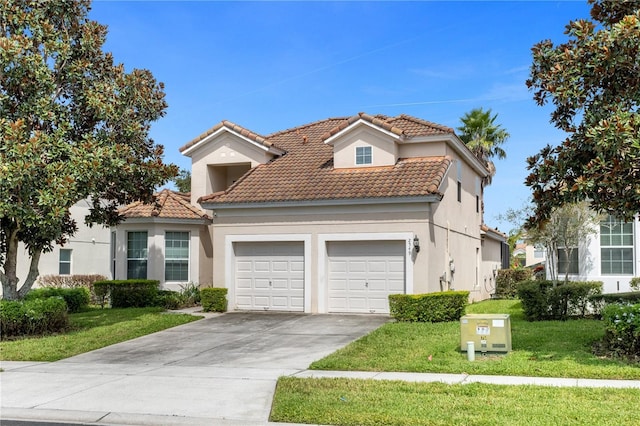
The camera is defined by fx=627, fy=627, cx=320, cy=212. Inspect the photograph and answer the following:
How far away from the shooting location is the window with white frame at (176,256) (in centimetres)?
Result: 2375

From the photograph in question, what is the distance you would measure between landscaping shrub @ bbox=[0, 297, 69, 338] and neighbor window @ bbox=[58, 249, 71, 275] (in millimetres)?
17099

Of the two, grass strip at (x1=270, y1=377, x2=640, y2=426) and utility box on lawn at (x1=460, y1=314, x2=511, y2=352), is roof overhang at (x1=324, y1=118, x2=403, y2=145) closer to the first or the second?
utility box on lawn at (x1=460, y1=314, x2=511, y2=352)

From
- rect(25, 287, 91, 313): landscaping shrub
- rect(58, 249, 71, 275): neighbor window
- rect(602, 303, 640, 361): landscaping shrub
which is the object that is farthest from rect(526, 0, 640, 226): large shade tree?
rect(58, 249, 71, 275): neighbor window

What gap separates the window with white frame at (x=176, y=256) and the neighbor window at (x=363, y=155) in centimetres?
745

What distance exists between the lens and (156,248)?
2356 centimetres

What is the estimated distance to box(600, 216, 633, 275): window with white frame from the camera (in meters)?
23.8

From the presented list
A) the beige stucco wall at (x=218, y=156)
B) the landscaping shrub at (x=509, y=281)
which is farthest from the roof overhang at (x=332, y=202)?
the landscaping shrub at (x=509, y=281)

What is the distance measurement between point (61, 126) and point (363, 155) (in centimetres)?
967

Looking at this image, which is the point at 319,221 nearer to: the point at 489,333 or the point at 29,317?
the point at 489,333

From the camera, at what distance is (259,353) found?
1384 centimetres

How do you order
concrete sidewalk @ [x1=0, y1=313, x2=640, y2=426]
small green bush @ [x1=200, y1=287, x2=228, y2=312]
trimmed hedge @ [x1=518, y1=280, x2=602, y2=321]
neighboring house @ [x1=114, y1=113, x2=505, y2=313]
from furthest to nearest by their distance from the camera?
small green bush @ [x1=200, y1=287, x2=228, y2=312], neighboring house @ [x1=114, y1=113, x2=505, y2=313], trimmed hedge @ [x1=518, y1=280, x2=602, y2=321], concrete sidewalk @ [x1=0, y1=313, x2=640, y2=426]

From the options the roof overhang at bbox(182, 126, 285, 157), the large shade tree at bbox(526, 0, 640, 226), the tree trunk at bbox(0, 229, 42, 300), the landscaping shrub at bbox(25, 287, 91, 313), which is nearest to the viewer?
the large shade tree at bbox(526, 0, 640, 226)

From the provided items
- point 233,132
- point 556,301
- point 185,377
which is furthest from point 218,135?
point 185,377

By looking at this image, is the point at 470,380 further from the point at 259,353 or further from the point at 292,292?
the point at 292,292
